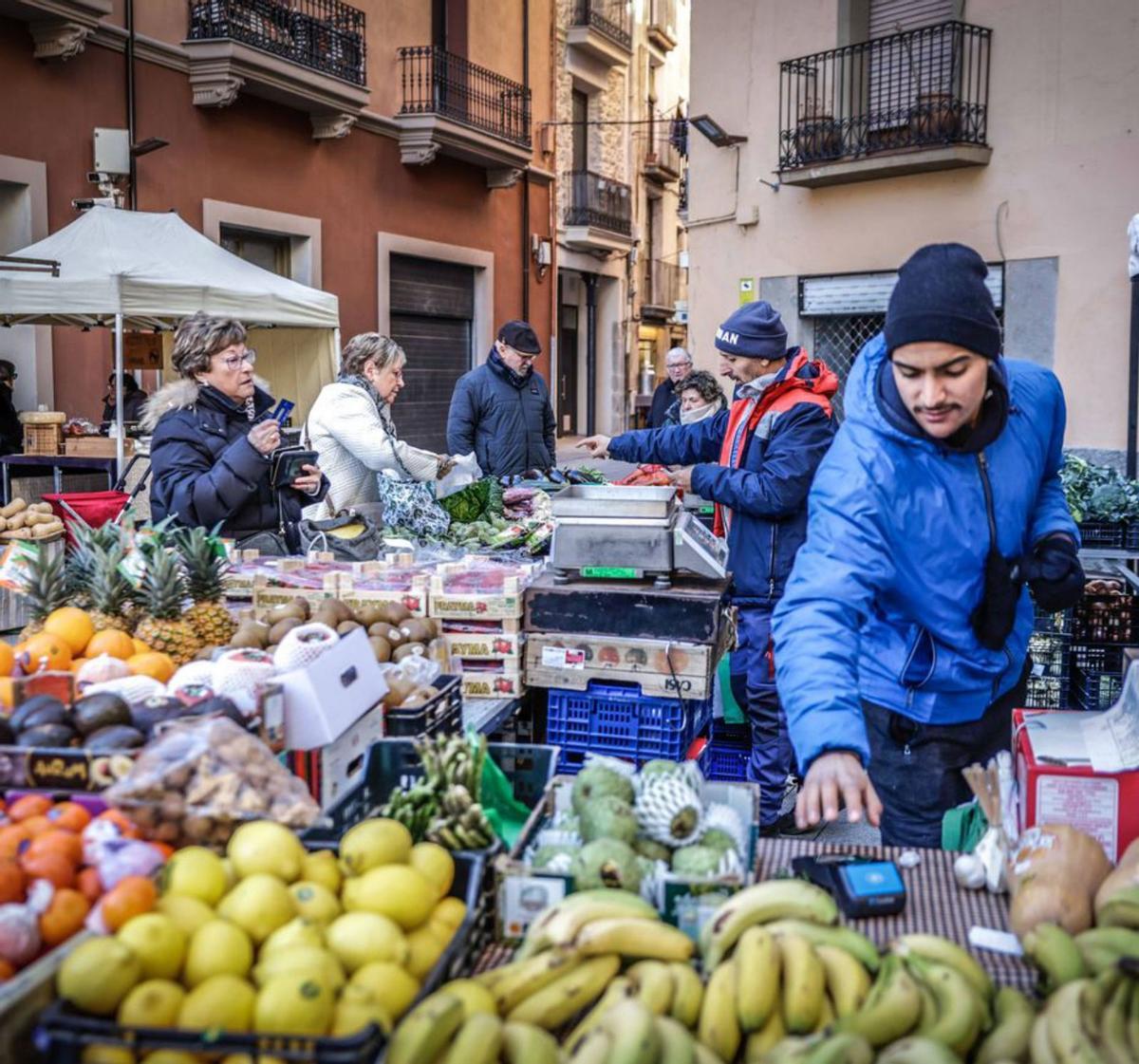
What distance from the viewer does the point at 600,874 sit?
1.87 metres

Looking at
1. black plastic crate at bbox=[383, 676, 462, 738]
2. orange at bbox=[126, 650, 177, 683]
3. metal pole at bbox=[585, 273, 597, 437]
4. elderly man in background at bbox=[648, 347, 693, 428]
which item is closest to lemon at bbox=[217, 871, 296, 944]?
black plastic crate at bbox=[383, 676, 462, 738]

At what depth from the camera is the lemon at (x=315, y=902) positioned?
167cm

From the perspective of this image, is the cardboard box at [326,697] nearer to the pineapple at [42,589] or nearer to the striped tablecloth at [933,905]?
the striped tablecloth at [933,905]

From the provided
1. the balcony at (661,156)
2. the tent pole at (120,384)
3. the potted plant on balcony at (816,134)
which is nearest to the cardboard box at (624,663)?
the tent pole at (120,384)

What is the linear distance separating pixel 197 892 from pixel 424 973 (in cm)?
34

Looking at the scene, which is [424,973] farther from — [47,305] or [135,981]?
[47,305]

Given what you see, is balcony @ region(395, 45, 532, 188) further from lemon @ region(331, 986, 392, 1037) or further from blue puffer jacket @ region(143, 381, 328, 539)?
lemon @ region(331, 986, 392, 1037)

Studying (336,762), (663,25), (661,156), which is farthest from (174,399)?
(663,25)

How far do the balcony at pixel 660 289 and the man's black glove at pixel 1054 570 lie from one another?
1070 inches

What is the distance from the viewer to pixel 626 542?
375cm

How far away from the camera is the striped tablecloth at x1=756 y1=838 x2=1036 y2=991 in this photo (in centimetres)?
184

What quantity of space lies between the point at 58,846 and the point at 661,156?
1153 inches

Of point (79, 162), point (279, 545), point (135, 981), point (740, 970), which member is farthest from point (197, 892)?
point (79, 162)

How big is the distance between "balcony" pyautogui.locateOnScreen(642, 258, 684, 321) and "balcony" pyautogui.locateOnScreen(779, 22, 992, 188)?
608 inches
